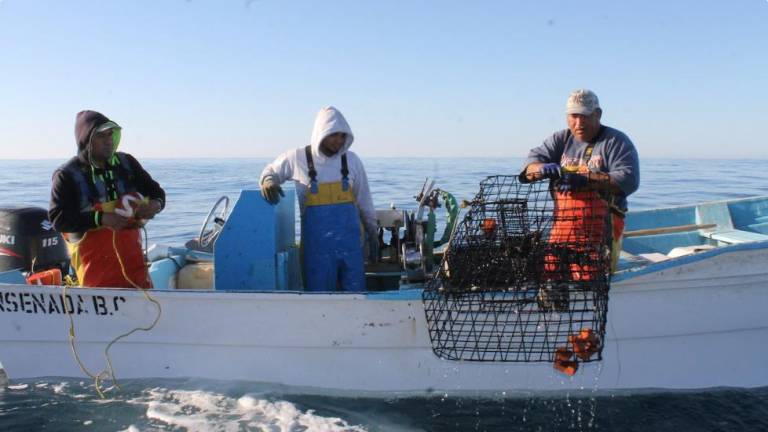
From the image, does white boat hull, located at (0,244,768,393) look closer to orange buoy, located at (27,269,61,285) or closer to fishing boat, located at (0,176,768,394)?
fishing boat, located at (0,176,768,394)

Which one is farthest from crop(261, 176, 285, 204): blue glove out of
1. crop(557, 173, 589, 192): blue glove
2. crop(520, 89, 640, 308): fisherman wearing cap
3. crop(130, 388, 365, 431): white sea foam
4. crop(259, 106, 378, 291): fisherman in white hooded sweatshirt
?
crop(557, 173, 589, 192): blue glove

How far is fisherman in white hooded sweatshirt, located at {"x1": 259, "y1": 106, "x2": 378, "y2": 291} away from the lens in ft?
14.6

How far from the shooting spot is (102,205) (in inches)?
164

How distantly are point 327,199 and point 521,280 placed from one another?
1.49m

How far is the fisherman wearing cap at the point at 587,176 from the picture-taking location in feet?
12.7

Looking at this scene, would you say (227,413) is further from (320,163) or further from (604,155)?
(604,155)

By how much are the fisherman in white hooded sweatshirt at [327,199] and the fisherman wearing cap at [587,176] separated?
50.0 inches

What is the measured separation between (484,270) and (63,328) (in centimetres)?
304

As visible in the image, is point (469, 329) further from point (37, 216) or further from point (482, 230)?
point (37, 216)

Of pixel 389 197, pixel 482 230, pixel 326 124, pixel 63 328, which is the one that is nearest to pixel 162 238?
pixel 389 197

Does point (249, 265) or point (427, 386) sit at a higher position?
point (249, 265)

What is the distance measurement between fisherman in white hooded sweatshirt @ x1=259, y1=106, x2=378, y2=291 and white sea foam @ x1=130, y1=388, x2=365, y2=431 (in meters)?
0.90

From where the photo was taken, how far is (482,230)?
13.0 ft

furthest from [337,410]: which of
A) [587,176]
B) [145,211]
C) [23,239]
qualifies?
[23,239]
